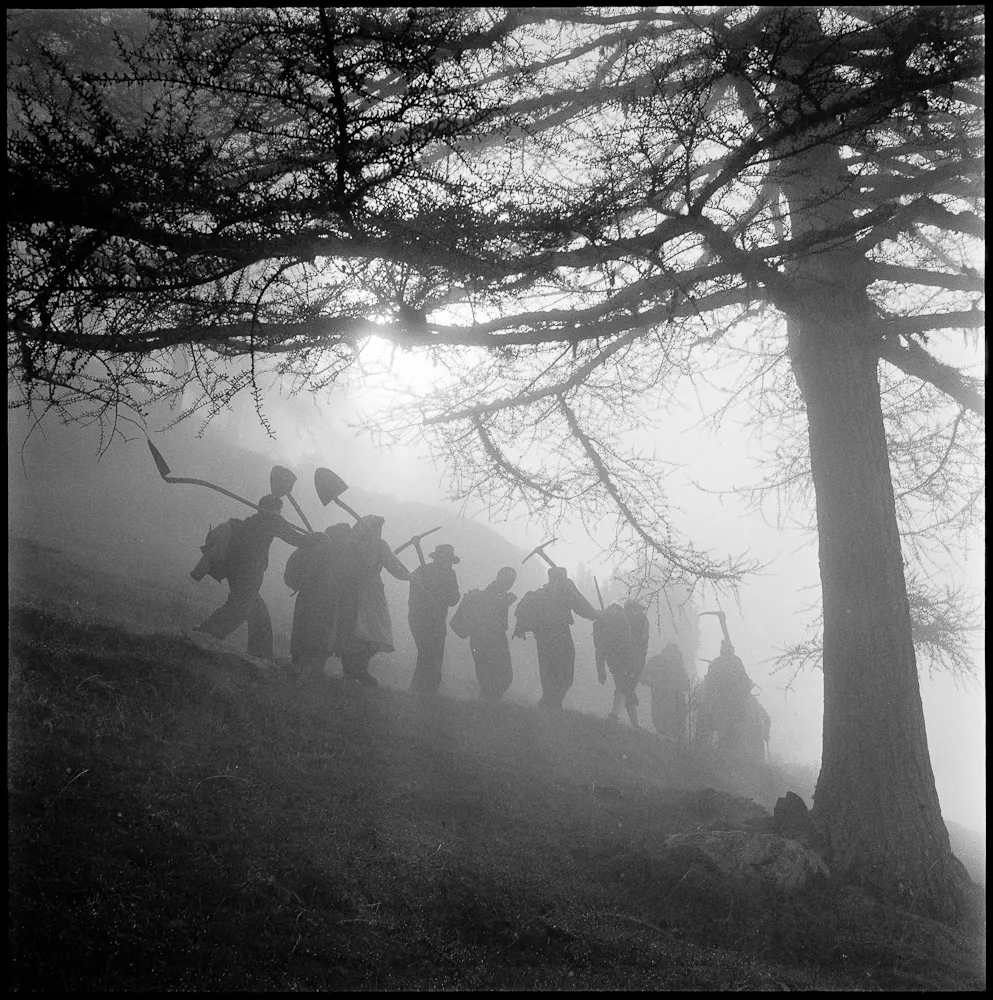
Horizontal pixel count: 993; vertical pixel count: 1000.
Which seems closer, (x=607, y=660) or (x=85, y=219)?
(x=85, y=219)

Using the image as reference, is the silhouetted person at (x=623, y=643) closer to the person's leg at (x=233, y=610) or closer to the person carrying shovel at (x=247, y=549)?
the person carrying shovel at (x=247, y=549)

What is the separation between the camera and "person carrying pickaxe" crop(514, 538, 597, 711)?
33.3ft

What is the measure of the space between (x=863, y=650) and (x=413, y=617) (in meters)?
6.10

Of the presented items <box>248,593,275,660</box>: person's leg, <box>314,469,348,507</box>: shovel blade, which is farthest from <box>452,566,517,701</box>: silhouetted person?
<box>314,469,348,507</box>: shovel blade

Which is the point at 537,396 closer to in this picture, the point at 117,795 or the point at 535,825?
the point at 535,825

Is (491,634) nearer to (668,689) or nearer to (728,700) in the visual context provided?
(668,689)

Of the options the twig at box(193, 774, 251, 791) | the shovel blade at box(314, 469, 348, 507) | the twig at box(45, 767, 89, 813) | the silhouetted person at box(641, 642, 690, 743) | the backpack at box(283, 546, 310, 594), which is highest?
the shovel blade at box(314, 469, 348, 507)

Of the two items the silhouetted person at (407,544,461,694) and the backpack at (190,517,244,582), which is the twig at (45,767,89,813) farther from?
the silhouetted person at (407,544,461,694)

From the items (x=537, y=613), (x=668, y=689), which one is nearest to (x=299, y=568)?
(x=537, y=613)

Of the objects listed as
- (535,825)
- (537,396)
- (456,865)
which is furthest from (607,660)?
(456,865)

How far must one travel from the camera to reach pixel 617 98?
5816 mm

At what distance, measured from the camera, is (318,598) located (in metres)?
7.96

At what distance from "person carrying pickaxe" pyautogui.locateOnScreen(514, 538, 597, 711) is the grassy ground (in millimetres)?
4085

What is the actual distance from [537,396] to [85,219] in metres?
5.24
